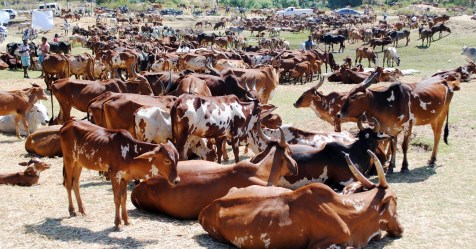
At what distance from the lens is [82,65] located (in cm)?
2453

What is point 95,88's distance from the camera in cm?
1535

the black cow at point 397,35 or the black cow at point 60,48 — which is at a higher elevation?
the black cow at point 60,48

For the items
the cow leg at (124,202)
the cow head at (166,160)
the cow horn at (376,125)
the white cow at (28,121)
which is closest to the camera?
the cow head at (166,160)

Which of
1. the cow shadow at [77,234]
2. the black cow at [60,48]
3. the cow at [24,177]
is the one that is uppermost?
the cow shadow at [77,234]

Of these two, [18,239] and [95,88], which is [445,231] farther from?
[95,88]

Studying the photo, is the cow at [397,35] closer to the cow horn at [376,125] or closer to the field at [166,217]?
the field at [166,217]

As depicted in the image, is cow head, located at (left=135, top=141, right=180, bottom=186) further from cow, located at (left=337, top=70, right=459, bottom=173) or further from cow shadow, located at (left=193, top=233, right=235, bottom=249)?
cow, located at (left=337, top=70, right=459, bottom=173)

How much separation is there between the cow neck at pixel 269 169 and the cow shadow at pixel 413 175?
306 cm

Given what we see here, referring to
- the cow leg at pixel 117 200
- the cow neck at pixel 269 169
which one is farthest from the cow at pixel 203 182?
the cow leg at pixel 117 200

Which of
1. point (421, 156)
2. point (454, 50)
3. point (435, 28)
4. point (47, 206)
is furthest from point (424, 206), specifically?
point (435, 28)

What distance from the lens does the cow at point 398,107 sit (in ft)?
37.1

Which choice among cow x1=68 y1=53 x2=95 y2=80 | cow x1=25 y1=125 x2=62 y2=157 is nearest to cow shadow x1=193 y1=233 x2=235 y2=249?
cow x1=25 y1=125 x2=62 y2=157

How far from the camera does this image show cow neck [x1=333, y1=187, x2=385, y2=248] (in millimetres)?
6699

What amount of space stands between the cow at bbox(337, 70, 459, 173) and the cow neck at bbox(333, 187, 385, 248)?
4.25 m
